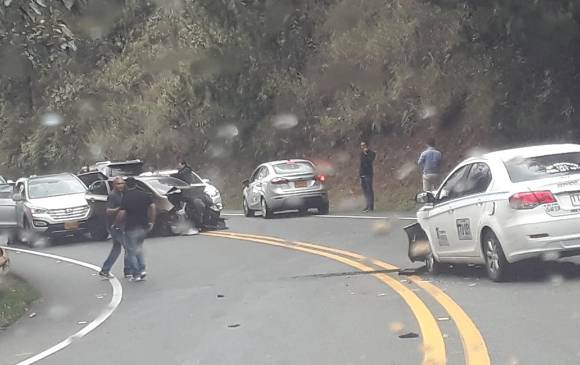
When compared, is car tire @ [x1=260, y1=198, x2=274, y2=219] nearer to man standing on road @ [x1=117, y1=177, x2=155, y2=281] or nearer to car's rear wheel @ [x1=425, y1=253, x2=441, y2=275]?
man standing on road @ [x1=117, y1=177, x2=155, y2=281]

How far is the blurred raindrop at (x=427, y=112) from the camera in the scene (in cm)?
2903

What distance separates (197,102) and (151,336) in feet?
102

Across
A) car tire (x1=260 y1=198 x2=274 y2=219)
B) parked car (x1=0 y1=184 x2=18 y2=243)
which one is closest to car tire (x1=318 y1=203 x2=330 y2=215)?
car tire (x1=260 y1=198 x2=274 y2=219)

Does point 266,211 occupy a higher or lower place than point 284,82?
lower

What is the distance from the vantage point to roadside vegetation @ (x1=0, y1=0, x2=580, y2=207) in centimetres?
2103

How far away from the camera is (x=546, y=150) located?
11.1m

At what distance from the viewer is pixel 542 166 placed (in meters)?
10.8

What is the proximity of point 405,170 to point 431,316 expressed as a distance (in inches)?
761

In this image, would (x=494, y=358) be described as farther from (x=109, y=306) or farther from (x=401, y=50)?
(x=401, y=50)

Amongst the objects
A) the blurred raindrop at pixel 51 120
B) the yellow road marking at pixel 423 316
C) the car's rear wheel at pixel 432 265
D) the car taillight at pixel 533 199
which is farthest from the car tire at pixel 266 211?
the blurred raindrop at pixel 51 120

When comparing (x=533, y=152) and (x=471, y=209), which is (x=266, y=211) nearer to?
(x=471, y=209)

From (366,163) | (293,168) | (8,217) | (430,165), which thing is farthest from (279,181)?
(8,217)

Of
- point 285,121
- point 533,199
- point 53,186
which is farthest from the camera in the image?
point 285,121

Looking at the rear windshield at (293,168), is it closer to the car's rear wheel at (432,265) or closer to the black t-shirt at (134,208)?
the black t-shirt at (134,208)
